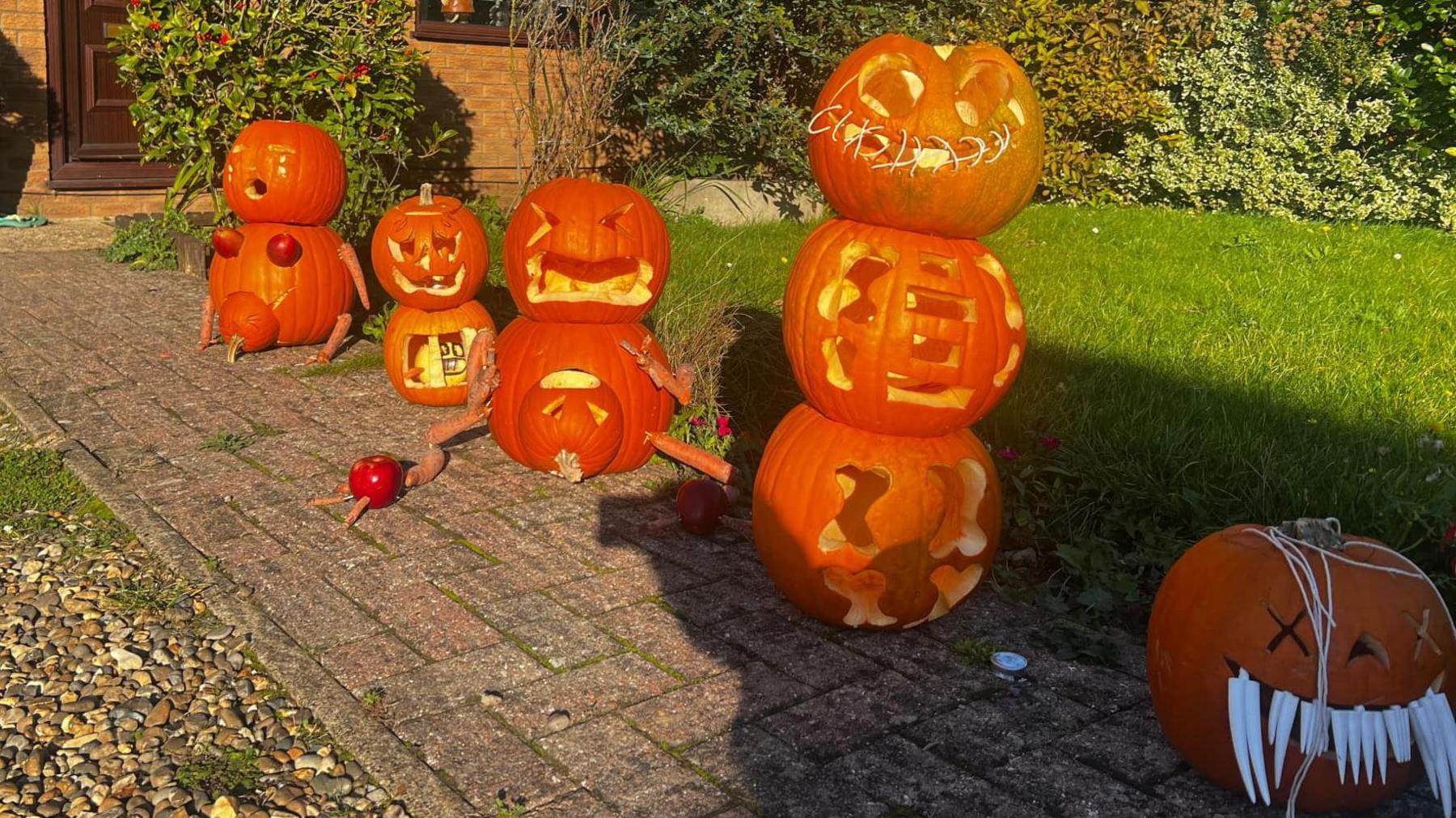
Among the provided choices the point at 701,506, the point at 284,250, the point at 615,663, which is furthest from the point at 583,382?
the point at 284,250

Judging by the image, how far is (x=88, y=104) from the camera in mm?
9844

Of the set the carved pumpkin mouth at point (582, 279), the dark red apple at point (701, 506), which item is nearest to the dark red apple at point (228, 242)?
the carved pumpkin mouth at point (582, 279)

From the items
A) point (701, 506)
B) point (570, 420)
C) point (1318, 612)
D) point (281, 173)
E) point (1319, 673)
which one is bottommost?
point (701, 506)

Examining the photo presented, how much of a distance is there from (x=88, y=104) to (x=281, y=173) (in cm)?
498

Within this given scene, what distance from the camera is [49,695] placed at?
315 centimetres

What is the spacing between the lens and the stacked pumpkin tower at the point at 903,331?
3.30 m

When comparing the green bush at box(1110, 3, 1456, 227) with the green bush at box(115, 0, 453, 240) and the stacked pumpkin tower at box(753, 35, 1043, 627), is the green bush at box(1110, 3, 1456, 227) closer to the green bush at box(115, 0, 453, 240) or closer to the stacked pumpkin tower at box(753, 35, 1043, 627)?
the green bush at box(115, 0, 453, 240)

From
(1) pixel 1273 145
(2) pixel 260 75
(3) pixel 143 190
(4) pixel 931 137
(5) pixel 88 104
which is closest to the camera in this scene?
(4) pixel 931 137

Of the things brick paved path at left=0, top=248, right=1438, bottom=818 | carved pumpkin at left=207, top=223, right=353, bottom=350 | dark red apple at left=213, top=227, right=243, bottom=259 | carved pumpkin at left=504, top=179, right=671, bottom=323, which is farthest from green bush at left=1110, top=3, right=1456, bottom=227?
brick paved path at left=0, top=248, right=1438, bottom=818

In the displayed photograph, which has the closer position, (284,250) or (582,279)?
(582,279)

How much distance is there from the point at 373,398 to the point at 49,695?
278 cm

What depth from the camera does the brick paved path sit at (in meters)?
2.74

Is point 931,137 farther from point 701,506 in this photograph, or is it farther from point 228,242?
point 228,242

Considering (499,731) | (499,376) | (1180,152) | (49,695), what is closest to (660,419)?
(499,376)
